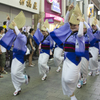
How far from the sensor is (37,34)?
18.2 feet

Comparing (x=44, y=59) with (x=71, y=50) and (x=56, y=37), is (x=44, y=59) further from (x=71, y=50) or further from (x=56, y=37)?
(x=71, y=50)

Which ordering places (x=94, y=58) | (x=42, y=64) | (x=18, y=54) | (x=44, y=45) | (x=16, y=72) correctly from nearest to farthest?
(x=16, y=72)
(x=18, y=54)
(x=42, y=64)
(x=44, y=45)
(x=94, y=58)

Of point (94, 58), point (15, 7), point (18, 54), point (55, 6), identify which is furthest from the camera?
point (55, 6)

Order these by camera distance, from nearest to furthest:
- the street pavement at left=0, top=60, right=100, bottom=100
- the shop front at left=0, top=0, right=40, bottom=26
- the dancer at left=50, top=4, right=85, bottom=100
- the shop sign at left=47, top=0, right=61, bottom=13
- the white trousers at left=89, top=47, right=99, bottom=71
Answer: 1. the dancer at left=50, top=4, right=85, bottom=100
2. the street pavement at left=0, top=60, right=100, bottom=100
3. the white trousers at left=89, top=47, right=99, bottom=71
4. the shop front at left=0, top=0, right=40, bottom=26
5. the shop sign at left=47, top=0, right=61, bottom=13

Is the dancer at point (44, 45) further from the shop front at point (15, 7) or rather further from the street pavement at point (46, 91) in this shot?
the shop front at point (15, 7)

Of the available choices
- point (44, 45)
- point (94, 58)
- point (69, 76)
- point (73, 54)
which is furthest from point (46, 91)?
point (94, 58)

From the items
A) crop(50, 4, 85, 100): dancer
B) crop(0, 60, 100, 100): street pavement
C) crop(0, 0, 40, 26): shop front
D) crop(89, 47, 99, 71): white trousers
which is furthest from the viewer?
crop(0, 0, 40, 26): shop front

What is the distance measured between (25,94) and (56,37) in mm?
1750

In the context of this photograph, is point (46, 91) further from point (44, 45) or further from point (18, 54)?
point (44, 45)

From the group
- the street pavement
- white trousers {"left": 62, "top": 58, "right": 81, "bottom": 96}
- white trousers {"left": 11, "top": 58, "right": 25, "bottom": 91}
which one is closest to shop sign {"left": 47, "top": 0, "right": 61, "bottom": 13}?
the street pavement

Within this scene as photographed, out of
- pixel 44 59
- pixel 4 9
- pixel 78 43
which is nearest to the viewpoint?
pixel 78 43

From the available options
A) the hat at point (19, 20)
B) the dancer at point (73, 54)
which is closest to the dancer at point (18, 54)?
the hat at point (19, 20)

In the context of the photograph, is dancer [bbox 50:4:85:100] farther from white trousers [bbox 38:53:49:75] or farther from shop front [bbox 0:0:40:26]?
shop front [bbox 0:0:40:26]

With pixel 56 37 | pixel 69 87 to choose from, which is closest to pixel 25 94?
pixel 69 87
